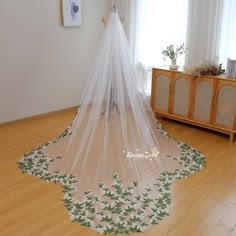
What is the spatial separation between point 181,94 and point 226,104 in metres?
0.70

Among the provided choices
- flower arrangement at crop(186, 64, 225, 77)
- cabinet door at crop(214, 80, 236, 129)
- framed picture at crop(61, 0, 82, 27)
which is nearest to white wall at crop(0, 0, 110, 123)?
framed picture at crop(61, 0, 82, 27)

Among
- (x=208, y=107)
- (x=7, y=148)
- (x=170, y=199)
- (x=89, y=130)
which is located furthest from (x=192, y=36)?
(x=7, y=148)

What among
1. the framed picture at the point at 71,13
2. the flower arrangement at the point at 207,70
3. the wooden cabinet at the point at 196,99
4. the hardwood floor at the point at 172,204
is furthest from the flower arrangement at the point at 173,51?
the framed picture at the point at 71,13

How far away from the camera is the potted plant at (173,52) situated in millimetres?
4434

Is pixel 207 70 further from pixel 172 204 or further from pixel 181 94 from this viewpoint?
pixel 172 204

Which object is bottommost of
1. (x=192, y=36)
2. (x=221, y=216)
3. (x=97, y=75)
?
(x=221, y=216)

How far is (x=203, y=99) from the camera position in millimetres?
4062

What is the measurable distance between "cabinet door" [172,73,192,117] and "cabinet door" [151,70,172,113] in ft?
0.40

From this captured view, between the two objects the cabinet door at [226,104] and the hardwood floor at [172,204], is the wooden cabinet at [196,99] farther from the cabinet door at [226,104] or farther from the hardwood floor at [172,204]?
the hardwood floor at [172,204]

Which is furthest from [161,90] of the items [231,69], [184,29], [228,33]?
[228,33]

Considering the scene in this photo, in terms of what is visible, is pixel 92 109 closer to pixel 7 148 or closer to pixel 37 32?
pixel 7 148

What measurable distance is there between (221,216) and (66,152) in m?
1.71

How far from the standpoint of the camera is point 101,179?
9.52 feet

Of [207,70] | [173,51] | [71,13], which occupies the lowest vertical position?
[207,70]
